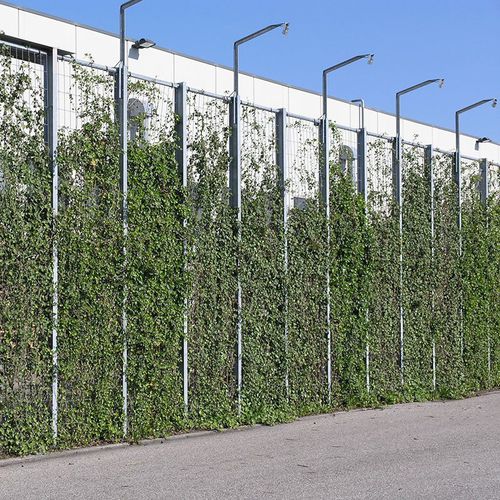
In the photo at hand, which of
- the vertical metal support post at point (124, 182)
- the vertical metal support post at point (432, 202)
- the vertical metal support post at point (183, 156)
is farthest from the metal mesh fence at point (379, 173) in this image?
the vertical metal support post at point (124, 182)

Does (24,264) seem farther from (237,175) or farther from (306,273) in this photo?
(306,273)

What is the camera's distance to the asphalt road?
8.95 meters

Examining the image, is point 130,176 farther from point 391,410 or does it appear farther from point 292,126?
point 391,410

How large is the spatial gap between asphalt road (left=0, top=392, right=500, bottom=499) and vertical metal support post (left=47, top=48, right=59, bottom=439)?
73 cm

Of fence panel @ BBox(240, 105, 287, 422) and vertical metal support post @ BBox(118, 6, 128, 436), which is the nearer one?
vertical metal support post @ BBox(118, 6, 128, 436)

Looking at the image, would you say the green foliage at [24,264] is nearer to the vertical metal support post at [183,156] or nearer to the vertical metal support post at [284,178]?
the vertical metal support post at [183,156]

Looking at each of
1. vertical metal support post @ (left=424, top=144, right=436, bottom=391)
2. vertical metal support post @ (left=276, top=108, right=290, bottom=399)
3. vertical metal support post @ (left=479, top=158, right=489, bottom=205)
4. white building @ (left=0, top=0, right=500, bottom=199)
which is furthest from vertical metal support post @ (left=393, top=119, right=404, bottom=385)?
vertical metal support post @ (left=479, top=158, right=489, bottom=205)

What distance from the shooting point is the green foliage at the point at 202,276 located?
1068 cm

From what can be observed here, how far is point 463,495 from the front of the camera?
868cm

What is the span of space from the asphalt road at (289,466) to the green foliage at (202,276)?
62 cm

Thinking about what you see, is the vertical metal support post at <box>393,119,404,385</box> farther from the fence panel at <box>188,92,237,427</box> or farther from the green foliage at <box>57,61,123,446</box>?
the green foliage at <box>57,61,123,446</box>

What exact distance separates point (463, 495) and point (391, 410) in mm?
6441

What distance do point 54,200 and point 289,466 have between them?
3.61 meters

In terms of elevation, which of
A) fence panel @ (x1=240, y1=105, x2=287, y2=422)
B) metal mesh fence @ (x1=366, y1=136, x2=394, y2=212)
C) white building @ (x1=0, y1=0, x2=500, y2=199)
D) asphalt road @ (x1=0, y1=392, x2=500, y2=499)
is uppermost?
white building @ (x1=0, y1=0, x2=500, y2=199)
